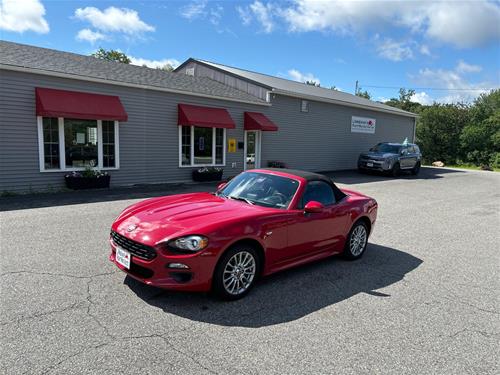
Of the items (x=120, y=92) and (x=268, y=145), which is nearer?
(x=120, y=92)

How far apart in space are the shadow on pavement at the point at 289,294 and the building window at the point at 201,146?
31.4 ft

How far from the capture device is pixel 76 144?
440 inches

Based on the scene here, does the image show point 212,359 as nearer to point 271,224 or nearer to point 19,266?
point 271,224

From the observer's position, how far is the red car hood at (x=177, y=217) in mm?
3623

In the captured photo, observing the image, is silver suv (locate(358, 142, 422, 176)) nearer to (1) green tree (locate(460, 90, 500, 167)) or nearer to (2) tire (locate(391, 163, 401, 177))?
(2) tire (locate(391, 163, 401, 177))

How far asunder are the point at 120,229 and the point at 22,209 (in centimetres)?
547

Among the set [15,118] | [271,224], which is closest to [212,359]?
[271,224]

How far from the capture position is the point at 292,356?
9.53 feet

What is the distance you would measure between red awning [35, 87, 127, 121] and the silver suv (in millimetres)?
13139

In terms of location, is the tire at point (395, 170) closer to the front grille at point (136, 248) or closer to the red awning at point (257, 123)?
the red awning at point (257, 123)

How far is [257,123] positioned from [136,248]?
1249 cm

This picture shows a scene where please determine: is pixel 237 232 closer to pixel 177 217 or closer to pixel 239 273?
pixel 239 273

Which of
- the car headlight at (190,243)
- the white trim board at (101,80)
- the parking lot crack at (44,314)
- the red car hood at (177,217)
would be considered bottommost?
the parking lot crack at (44,314)

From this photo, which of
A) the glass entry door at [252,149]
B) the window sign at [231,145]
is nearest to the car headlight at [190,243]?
the window sign at [231,145]
